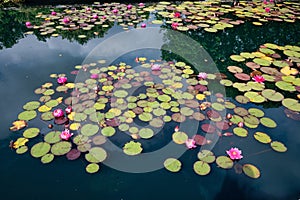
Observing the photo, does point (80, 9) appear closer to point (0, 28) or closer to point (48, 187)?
point (0, 28)

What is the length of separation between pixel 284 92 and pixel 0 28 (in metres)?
4.86

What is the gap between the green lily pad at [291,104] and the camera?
94.8 inches

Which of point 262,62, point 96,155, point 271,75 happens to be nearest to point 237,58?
point 262,62

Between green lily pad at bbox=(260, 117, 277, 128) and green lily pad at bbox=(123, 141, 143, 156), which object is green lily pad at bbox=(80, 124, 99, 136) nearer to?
green lily pad at bbox=(123, 141, 143, 156)

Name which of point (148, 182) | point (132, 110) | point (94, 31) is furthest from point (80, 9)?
point (148, 182)

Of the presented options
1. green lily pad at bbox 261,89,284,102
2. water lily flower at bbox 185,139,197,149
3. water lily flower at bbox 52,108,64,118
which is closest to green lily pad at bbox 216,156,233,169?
water lily flower at bbox 185,139,197,149

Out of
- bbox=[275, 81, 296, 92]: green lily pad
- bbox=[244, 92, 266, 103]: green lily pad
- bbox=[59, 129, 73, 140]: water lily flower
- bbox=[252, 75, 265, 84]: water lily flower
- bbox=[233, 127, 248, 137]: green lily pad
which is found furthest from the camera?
bbox=[252, 75, 265, 84]: water lily flower

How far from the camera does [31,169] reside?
71.0 inches

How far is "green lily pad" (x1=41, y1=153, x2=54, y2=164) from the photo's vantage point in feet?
6.04

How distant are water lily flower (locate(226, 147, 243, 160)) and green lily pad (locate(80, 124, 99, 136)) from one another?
1.15m

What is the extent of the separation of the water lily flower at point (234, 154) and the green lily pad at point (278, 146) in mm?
356

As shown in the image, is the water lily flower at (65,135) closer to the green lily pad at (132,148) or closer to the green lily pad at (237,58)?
the green lily pad at (132,148)

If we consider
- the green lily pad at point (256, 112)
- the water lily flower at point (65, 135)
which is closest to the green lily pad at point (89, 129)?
the water lily flower at point (65, 135)

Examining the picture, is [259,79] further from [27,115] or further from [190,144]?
[27,115]
